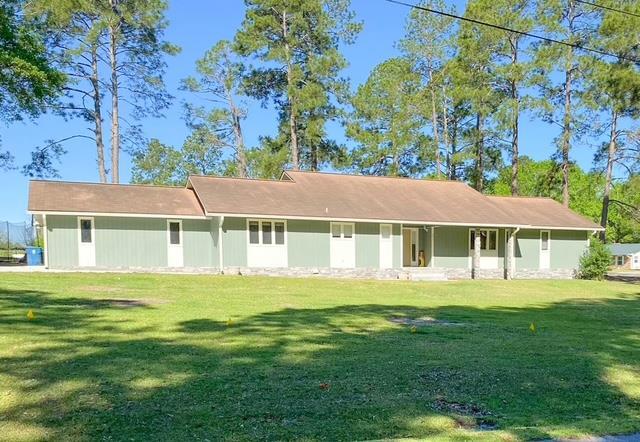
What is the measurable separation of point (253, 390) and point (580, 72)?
30940 millimetres

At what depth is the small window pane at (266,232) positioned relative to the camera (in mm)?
19844

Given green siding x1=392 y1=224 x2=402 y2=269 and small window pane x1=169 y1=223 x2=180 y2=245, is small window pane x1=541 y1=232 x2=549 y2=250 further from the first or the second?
small window pane x1=169 y1=223 x2=180 y2=245

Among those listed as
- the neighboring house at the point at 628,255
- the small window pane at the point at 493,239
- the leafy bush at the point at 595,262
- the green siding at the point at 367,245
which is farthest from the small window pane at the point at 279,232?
the neighboring house at the point at 628,255

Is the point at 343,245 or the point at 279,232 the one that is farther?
the point at 343,245

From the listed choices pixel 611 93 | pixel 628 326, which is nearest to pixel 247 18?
pixel 611 93

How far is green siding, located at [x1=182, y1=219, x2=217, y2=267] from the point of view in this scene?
19.5 meters

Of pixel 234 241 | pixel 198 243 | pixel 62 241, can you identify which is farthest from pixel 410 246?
pixel 62 241

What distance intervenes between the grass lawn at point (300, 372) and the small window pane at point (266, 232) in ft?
28.3

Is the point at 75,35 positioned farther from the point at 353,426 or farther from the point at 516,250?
the point at 353,426

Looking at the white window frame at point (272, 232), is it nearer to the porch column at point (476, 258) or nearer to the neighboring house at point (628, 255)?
the porch column at point (476, 258)

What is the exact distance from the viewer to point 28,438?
11.2 ft

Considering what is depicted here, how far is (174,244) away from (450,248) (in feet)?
40.1

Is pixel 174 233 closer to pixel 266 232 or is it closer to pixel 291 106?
pixel 266 232

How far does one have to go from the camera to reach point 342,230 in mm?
20891
